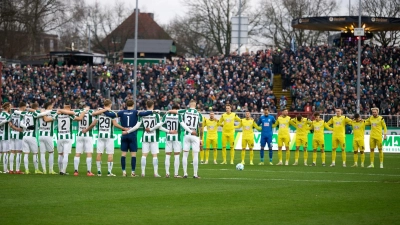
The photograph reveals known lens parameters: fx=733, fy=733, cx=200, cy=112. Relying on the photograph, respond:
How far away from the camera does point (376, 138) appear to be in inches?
1164

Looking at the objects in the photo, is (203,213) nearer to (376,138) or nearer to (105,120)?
(105,120)

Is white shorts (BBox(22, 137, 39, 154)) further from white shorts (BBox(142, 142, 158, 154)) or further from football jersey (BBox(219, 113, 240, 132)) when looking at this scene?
football jersey (BBox(219, 113, 240, 132))

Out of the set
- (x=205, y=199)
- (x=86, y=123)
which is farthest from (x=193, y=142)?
(x=205, y=199)

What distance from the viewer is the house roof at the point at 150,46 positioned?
87.6 metres

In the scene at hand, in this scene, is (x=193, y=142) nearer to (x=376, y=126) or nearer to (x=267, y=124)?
(x=267, y=124)

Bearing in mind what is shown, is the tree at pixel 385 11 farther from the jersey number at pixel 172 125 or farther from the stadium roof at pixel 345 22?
the jersey number at pixel 172 125

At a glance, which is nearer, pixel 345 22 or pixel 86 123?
pixel 86 123

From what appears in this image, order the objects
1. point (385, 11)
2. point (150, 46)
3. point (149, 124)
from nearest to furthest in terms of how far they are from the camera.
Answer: point (149, 124)
point (385, 11)
point (150, 46)

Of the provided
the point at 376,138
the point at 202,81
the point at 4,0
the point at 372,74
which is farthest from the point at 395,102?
the point at 4,0

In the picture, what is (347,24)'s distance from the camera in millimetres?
57812

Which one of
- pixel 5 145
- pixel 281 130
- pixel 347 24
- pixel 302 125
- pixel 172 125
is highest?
pixel 347 24

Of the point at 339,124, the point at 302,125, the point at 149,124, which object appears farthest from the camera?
the point at 302,125

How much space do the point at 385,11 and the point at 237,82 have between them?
31410 mm

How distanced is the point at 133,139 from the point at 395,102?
3100cm
